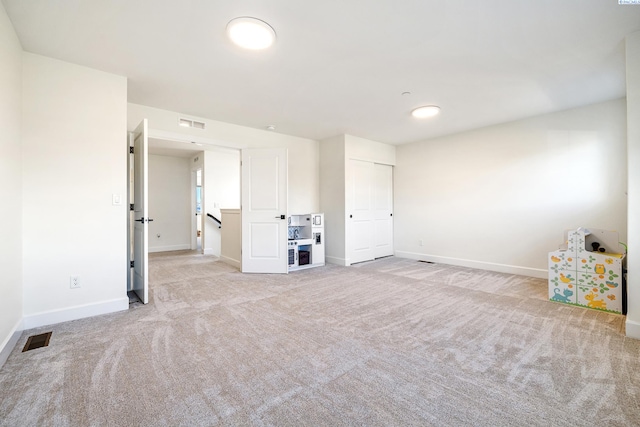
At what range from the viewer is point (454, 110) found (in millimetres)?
3906

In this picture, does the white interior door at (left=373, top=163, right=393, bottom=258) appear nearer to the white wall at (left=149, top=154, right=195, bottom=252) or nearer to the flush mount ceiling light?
the flush mount ceiling light

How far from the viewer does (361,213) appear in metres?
5.56

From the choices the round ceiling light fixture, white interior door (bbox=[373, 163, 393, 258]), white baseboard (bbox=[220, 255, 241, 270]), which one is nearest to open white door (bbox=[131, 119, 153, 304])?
white baseboard (bbox=[220, 255, 241, 270])

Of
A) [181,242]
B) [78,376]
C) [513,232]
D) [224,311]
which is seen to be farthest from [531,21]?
[181,242]

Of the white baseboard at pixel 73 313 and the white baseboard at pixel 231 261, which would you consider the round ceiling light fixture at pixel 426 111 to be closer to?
the white baseboard at pixel 231 261

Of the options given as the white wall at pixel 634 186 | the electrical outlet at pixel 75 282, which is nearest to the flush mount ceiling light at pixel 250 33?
the electrical outlet at pixel 75 282

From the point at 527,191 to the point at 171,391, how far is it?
16.9 ft

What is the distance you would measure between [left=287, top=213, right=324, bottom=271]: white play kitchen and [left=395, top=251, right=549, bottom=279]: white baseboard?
2053 mm

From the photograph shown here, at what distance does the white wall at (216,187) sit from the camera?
22.2 ft

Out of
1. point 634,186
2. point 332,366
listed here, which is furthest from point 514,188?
point 332,366

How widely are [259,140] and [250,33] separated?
2.79m

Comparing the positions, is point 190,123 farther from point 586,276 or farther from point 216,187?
point 586,276

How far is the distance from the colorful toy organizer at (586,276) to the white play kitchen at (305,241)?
339 cm

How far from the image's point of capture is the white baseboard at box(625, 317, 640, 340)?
7.32 ft
